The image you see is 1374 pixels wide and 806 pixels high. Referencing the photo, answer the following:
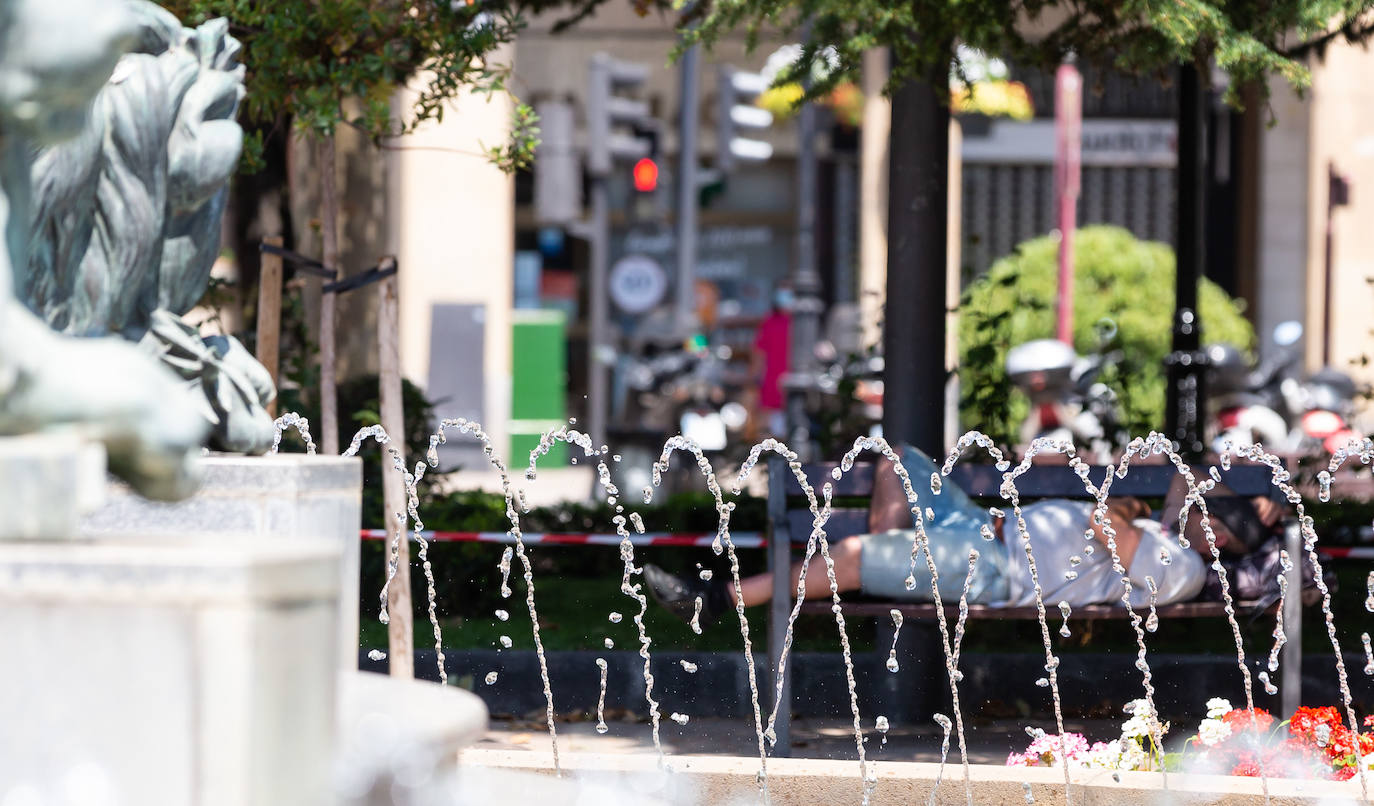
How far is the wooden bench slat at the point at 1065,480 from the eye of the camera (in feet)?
20.5

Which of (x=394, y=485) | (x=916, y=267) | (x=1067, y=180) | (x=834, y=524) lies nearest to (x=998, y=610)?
(x=834, y=524)

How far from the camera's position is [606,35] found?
23.5m

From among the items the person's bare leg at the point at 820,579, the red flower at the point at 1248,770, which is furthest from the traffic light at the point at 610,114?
the red flower at the point at 1248,770

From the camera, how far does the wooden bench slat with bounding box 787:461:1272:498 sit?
6.25 m

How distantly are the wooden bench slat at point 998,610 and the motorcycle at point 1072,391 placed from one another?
329cm

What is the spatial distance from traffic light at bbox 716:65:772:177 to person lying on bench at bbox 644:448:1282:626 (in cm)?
969

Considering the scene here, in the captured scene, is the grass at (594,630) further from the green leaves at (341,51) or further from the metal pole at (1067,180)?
the metal pole at (1067,180)

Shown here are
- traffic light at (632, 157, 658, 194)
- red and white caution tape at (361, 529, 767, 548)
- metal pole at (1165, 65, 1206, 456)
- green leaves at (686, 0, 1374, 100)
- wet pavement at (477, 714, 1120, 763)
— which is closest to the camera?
green leaves at (686, 0, 1374, 100)

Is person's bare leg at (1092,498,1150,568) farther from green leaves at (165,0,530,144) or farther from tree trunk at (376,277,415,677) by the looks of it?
green leaves at (165,0,530,144)

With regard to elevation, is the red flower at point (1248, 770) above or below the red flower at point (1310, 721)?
below

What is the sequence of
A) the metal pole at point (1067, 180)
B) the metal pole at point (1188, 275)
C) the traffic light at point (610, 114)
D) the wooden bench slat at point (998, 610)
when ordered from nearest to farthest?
the wooden bench slat at point (998, 610)
the metal pole at point (1188, 275)
the traffic light at point (610, 114)
the metal pole at point (1067, 180)

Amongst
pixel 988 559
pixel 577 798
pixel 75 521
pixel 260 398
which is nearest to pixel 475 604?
pixel 988 559

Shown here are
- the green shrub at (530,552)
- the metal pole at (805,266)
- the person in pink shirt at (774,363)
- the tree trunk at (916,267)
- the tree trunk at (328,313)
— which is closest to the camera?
the tree trunk at (328,313)

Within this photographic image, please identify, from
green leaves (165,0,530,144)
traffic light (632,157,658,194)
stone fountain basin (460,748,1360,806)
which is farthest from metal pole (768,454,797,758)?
traffic light (632,157,658,194)
